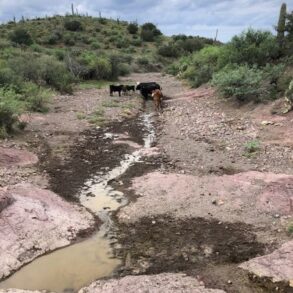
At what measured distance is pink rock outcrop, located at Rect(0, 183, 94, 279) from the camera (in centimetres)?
853

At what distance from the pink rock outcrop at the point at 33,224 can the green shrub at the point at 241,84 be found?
12.5 metres

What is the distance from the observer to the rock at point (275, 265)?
25.0 ft

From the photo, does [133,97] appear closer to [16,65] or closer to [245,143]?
[16,65]

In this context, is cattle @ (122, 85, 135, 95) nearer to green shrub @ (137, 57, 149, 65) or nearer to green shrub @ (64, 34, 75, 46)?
green shrub @ (137, 57, 149, 65)

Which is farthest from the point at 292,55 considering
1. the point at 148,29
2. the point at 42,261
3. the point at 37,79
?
the point at 148,29

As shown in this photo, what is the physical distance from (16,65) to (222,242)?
20657 mm

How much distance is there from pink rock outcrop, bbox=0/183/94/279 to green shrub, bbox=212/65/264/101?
12.5 metres

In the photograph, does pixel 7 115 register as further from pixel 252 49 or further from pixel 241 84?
pixel 252 49

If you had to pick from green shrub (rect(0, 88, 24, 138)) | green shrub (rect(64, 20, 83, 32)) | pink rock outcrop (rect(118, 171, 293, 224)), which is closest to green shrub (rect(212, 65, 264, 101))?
pink rock outcrop (rect(118, 171, 293, 224))

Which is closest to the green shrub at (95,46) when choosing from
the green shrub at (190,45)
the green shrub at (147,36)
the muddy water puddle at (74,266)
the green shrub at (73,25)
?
the green shrub at (73,25)

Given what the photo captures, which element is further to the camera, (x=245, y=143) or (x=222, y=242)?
(x=245, y=143)

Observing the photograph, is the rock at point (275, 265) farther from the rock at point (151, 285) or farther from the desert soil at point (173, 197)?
the rock at point (151, 285)

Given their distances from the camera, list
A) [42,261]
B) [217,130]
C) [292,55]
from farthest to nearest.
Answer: [292,55] → [217,130] → [42,261]

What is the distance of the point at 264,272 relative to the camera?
778 cm
